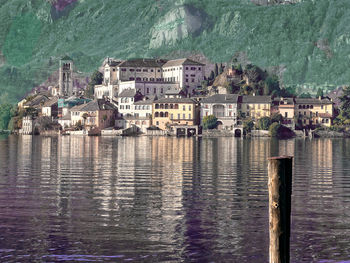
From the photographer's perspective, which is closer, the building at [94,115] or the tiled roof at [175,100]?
the building at [94,115]

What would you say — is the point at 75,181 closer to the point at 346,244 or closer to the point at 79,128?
the point at 346,244

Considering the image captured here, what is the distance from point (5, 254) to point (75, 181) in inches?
982

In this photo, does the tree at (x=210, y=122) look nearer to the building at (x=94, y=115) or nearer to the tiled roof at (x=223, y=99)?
the tiled roof at (x=223, y=99)

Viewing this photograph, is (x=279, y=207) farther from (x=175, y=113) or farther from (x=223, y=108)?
(x=175, y=113)

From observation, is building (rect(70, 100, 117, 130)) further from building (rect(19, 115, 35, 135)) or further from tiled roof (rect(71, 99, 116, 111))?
building (rect(19, 115, 35, 135))

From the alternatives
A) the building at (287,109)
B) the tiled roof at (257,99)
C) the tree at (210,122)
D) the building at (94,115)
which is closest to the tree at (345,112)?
the building at (287,109)

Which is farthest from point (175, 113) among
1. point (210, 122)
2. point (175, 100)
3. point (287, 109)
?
point (287, 109)

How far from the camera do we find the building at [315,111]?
193125 mm

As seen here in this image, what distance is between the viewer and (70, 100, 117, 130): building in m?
190

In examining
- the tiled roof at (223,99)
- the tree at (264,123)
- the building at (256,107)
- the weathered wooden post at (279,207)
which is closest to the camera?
the weathered wooden post at (279,207)

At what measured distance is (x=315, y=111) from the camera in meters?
195

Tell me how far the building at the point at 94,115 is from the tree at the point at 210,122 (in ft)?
70.8

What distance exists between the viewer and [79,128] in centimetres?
18800

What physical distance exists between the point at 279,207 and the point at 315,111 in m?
173
